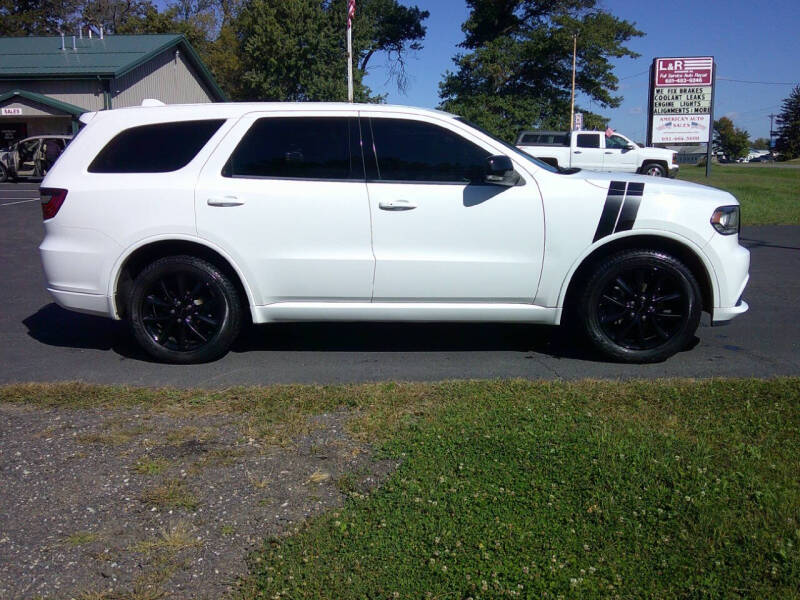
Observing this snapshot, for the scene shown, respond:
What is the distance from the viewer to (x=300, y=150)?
5.63 metres

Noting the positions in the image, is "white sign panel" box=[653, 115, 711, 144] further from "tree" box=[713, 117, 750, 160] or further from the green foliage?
"tree" box=[713, 117, 750, 160]

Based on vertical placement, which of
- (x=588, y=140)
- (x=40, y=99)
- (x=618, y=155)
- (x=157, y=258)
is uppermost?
(x=40, y=99)

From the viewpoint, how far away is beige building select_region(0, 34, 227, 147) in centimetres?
3216

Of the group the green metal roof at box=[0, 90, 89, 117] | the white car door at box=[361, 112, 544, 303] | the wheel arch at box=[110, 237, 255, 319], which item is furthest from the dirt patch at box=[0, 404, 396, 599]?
the green metal roof at box=[0, 90, 89, 117]

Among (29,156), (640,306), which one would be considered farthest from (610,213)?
(29,156)

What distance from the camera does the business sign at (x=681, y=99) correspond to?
25.3m

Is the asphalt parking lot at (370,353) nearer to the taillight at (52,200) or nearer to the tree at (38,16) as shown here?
the taillight at (52,200)

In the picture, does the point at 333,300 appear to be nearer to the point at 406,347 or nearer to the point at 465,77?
the point at 406,347

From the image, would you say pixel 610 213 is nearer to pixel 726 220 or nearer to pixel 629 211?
pixel 629 211

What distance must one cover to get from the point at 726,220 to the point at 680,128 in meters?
22.7

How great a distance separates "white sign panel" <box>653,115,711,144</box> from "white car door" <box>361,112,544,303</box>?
2259cm

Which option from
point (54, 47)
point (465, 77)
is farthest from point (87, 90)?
point (465, 77)

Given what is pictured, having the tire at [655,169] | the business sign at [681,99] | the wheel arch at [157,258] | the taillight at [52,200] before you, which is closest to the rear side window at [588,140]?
the tire at [655,169]

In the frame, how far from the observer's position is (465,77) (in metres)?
49.3
